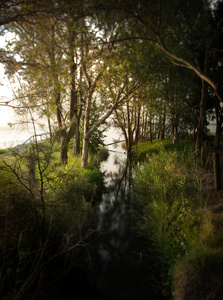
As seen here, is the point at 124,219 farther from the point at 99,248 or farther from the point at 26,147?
the point at 26,147

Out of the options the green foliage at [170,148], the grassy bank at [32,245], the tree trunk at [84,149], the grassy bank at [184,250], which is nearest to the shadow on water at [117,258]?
the grassy bank at [184,250]

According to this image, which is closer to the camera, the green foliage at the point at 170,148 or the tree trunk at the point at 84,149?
the tree trunk at the point at 84,149

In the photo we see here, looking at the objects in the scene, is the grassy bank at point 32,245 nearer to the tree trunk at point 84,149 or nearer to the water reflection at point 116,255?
the water reflection at point 116,255

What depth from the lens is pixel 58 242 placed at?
4141mm

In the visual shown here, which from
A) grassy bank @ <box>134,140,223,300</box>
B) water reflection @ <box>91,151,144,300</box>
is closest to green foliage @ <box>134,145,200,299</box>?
grassy bank @ <box>134,140,223,300</box>

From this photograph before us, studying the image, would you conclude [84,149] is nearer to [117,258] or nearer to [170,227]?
[117,258]

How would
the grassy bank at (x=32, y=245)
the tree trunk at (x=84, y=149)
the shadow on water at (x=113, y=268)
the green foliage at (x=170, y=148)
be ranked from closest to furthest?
the grassy bank at (x=32, y=245) < the shadow on water at (x=113, y=268) < the tree trunk at (x=84, y=149) < the green foliage at (x=170, y=148)

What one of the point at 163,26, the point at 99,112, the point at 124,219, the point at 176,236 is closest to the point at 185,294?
the point at 176,236

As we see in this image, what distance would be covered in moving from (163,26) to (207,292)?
658 cm

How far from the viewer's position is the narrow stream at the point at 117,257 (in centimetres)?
392

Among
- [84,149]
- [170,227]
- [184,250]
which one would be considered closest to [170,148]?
[84,149]

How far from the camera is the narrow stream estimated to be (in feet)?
12.8

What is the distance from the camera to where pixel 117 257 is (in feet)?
16.3

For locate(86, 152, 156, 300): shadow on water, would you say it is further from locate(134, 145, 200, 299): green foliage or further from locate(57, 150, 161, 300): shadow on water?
locate(134, 145, 200, 299): green foliage
